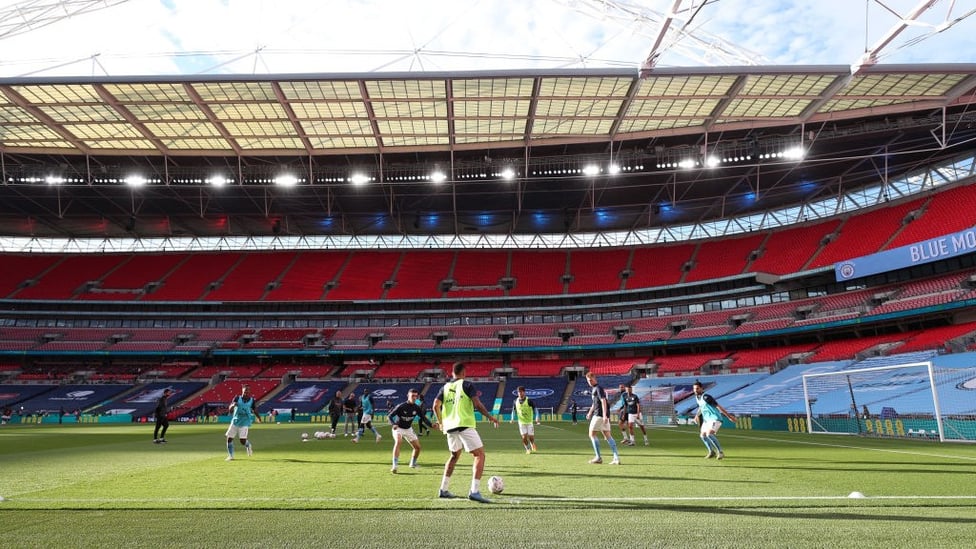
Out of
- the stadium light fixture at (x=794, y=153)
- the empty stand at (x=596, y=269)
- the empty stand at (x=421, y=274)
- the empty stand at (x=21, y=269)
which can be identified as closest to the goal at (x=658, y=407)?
the stadium light fixture at (x=794, y=153)

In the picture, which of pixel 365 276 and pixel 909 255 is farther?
pixel 365 276

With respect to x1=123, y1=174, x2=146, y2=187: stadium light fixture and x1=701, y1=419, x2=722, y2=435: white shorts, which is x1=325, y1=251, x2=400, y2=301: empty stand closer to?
x1=123, y1=174, x2=146, y2=187: stadium light fixture

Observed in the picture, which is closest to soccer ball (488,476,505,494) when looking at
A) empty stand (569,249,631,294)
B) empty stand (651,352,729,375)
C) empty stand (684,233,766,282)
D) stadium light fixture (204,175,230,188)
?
stadium light fixture (204,175,230,188)

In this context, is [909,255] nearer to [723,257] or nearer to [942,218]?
[942,218]

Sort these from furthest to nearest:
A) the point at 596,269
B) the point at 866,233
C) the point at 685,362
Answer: the point at 596,269 < the point at 685,362 < the point at 866,233

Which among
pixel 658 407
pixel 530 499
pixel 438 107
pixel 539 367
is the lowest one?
pixel 658 407

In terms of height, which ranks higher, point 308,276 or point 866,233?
point 308,276

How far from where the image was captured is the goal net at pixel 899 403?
17766 mm

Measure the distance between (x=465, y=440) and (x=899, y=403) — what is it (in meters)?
24.6

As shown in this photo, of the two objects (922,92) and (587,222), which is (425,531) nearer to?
(922,92)

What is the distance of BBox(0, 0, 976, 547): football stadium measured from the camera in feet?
23.2

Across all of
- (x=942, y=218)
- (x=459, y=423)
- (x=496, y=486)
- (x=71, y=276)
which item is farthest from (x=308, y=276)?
(x=942, y=218)

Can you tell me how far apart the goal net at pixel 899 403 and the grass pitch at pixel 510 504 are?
7.75m

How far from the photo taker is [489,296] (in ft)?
183
